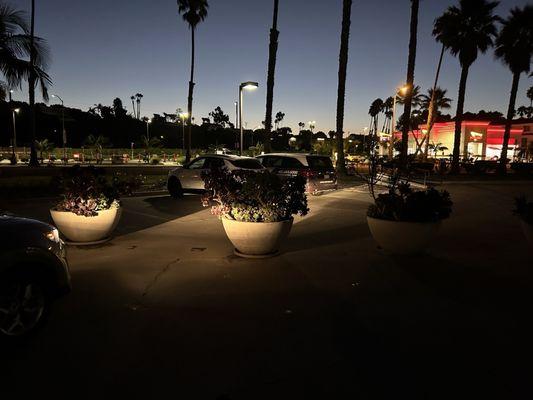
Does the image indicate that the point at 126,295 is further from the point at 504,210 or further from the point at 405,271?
the point at 504,210

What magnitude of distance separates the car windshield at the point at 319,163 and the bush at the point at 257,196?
8.62 meters

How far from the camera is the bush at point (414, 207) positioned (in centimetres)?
725

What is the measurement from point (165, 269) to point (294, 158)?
33.9ft

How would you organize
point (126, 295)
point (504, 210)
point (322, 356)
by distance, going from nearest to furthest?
point (322, 356)
point (126, 295)
point (504, 210)

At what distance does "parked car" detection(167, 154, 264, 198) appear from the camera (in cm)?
1510

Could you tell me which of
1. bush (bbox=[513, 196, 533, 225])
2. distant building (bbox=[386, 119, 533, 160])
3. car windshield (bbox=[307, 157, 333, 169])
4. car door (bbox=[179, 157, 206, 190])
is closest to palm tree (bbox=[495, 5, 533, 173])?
distant building (bbox=[386, 119, 533, 160])

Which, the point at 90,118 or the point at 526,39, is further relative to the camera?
the point at 90,118

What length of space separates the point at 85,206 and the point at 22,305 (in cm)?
413

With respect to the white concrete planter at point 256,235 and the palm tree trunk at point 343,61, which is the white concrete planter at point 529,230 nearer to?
the white concrete planter at point 256,235

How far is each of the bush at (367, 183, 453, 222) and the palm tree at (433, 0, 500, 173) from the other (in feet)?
83.4

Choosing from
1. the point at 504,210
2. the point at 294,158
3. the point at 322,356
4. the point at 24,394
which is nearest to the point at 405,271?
the point at 322,356

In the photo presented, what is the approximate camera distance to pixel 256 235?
7.21 m

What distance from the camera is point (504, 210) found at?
1355 cm

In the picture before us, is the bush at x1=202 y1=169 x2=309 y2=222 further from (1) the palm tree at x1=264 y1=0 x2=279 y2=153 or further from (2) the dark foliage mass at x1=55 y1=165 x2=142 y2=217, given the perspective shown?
(1) the palm tree at x1=264 y1=0 x2=279 y2=153
